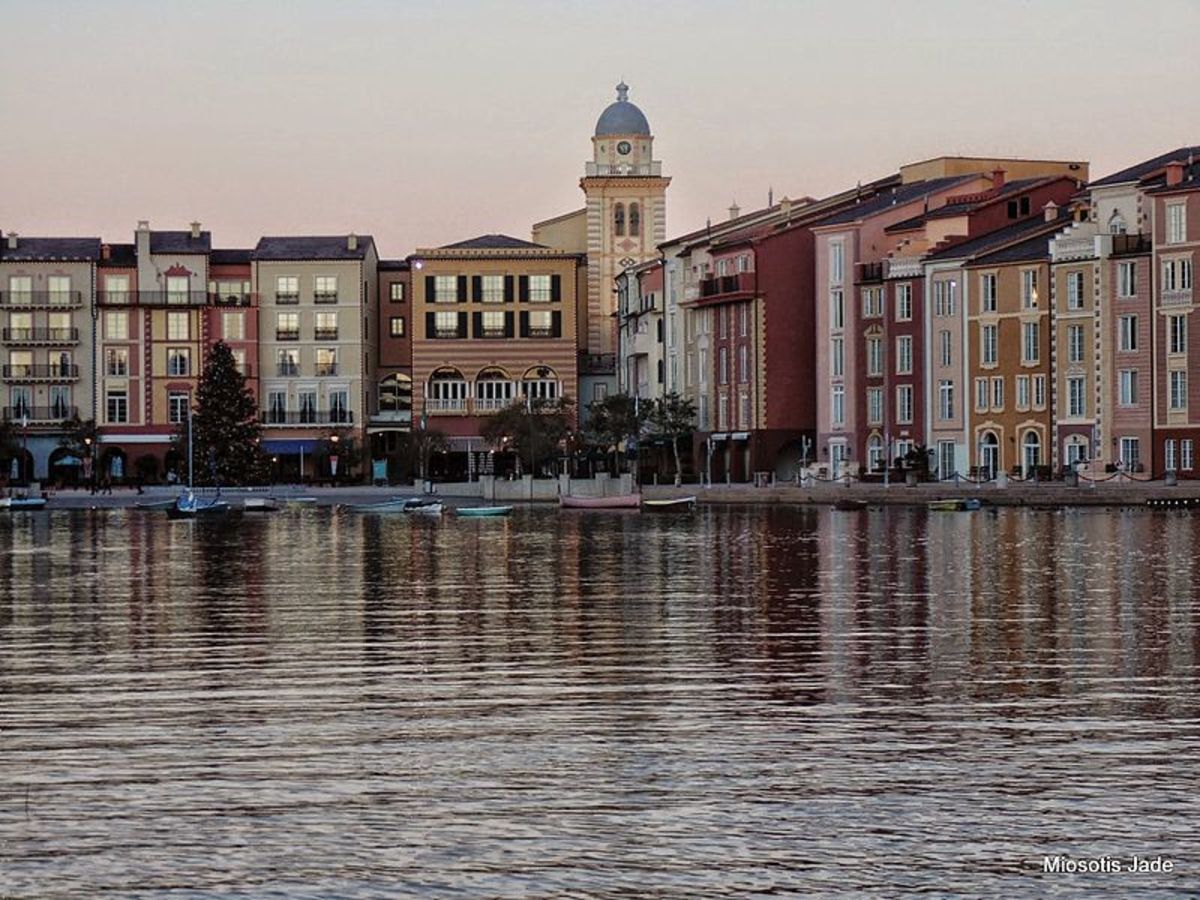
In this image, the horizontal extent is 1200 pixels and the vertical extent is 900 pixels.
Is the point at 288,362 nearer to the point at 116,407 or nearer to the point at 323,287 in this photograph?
the point at 323,287

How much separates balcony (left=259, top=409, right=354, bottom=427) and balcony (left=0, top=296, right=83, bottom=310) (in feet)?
41.7

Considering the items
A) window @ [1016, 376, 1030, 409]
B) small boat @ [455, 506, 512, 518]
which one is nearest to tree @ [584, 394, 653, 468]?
small boat @ [455, 506, 512, 518]

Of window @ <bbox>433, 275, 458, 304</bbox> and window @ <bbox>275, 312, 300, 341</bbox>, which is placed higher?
window @ <bbox>433, 275, 458, 304</bbox>

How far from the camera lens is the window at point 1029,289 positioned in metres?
104

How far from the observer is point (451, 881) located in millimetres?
17297

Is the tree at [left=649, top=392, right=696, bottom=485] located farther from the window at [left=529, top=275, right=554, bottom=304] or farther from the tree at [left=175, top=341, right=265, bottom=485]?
the tree at [left=175, top=341, right=265, bottom=485]

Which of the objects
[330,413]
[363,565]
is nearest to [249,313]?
[330,413]

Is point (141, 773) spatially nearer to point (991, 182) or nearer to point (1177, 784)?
point (1177, 784)

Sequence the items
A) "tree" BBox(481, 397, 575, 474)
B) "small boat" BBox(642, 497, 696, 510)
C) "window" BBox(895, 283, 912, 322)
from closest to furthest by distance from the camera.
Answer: "small boat" BBox(642, 497, 696, 510) → "window" BBox(895, 283, 912, 322) → "tree" BBox(481, 397, 575, 474)

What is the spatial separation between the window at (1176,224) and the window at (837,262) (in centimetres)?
1994

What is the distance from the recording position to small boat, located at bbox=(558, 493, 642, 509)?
108 metres

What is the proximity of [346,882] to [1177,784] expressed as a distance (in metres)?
8.03

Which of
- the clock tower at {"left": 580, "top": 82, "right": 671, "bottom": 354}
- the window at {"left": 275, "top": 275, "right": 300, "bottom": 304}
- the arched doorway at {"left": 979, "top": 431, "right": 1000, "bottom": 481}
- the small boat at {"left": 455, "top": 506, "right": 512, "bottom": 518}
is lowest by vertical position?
the small boat at {"left": 455, "top": 506, "right": 512, "bottom": 518}

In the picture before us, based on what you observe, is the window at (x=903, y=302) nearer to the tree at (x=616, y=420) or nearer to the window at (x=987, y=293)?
the window at (x=987, y=293)
